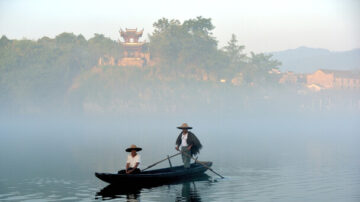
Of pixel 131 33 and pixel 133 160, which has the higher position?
pixel 131 33

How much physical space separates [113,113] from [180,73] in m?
13.7

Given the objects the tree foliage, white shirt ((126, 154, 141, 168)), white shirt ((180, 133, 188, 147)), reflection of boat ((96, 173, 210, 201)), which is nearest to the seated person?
white shirt ((126, 154, 141, 168))

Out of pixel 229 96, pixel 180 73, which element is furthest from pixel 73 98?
pixel 229 96

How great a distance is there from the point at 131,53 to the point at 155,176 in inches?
3213

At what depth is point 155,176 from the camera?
64.5 ft

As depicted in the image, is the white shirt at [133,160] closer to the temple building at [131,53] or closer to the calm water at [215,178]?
the calm water at [215,178]

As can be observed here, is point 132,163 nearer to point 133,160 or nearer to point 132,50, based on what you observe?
point 133,160

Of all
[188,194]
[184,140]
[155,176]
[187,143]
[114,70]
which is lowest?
[188,194]

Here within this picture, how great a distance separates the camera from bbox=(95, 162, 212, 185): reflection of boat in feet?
61.9

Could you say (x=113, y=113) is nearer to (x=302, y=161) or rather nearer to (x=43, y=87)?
(x=43, y=87)

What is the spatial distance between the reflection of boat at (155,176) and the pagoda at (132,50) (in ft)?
249

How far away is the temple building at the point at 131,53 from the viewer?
3836 inches

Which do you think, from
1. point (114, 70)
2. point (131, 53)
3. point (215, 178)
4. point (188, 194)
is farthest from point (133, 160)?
point (131, 53)

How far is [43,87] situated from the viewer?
92062 mm
